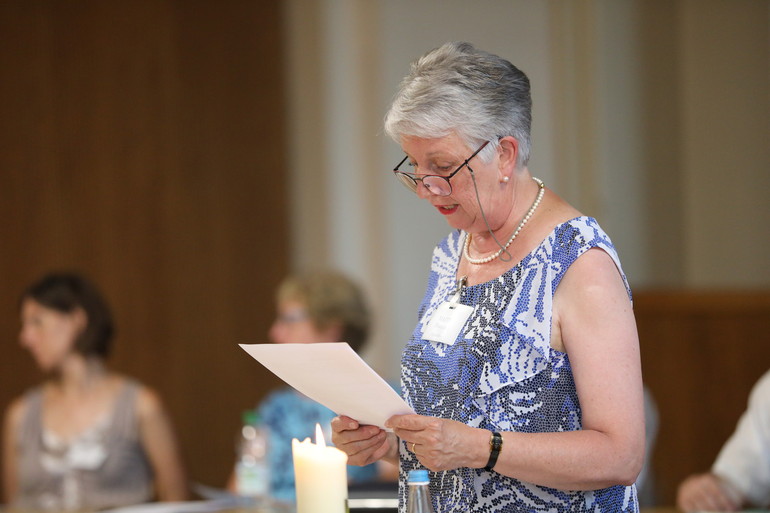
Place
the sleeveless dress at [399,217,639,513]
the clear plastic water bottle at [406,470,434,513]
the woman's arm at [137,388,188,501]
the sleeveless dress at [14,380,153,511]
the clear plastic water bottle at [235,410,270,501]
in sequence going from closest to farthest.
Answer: the clear plastic water bottle at [406,470,434,513] → the sleeveless dress at [399,217,639,513] → the clear plastic water bottle at [235,410,270,501] → the sleeveless dress at [14,380,153,511] → the woman's arm at [137,388,188,501]

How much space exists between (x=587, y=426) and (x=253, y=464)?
2.25m

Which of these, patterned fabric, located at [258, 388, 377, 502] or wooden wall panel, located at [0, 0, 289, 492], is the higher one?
wooden wall panel, located at [0, 0, 289, 492]

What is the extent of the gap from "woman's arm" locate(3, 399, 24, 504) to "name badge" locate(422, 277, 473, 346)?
2576mm

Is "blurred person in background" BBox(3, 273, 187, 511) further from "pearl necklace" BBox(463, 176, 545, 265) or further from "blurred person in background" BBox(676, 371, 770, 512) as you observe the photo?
"pearl necklace" BBox(463, 176, 545, 265)

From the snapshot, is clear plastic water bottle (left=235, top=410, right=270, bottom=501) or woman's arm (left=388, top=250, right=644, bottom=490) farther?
clear plastic water bottle (left=235, top=410, right=270, bottom=501)

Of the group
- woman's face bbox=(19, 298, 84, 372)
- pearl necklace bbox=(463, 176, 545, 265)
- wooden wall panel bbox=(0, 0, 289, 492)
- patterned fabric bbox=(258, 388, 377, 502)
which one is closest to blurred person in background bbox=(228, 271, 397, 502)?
patterned fabric bbox=(258, 388, 377, 502)

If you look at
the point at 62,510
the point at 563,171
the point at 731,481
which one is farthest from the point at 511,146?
the point at 563,171

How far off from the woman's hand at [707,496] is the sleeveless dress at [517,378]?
1067 mm

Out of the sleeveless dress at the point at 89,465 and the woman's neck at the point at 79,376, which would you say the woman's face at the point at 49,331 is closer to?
the woman's neck at the point at 79,376

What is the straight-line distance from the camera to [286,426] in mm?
3541

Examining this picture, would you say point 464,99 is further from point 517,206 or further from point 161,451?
point 161,451

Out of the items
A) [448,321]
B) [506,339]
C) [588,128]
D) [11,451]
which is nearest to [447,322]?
[448,321]

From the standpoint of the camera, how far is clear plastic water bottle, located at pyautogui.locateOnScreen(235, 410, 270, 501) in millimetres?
3324

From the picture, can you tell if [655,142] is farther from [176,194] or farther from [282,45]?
[176,194]
